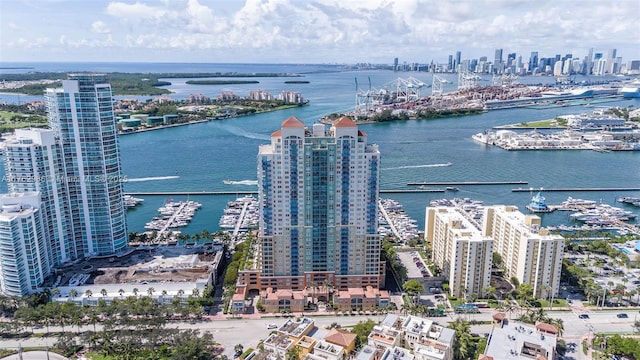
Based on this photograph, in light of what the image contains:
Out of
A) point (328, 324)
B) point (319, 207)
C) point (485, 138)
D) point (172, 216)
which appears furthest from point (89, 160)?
point (485, 138)

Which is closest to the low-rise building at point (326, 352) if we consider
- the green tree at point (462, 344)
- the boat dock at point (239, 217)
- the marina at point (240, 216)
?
the green tree at point (462, 344)

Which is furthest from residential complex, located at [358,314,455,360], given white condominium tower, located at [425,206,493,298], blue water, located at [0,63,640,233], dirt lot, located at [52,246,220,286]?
blue water, located at [0,63,640,233]

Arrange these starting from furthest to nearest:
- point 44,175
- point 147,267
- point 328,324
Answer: point 147,267 < point 44,175 < point 328,324

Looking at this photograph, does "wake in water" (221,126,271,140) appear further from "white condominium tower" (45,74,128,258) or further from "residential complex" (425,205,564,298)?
"residential complex" (425,205,564,298)

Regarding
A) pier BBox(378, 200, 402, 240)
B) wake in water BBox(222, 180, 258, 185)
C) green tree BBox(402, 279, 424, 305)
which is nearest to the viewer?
green tree BBox(402, 279, 424, 305)

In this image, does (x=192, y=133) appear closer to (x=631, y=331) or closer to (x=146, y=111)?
(x=146, y=111)

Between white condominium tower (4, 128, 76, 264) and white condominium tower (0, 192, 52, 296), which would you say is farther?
white condominium tower (4, 128, 76, 264)

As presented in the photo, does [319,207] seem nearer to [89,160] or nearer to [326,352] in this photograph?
[326,352]
